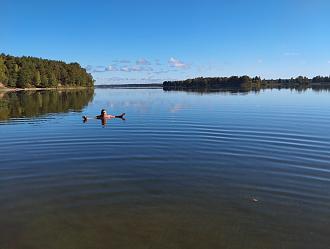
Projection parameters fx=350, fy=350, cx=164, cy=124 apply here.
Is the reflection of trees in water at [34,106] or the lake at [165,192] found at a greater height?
the reflection of trees in water at [34,106]

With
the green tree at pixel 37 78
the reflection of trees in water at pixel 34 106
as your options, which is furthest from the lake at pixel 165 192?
→ the green tree at pixel 37 78

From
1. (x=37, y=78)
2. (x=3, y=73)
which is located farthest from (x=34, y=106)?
(x=37, y=78)

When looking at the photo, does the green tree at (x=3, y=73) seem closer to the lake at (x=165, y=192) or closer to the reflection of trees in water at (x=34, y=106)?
the reflection of trees in water at (x=34, y=106)

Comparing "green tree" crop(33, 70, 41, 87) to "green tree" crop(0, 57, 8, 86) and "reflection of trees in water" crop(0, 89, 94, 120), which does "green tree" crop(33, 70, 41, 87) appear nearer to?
"green tree" crop(0, 57, 8, 86)

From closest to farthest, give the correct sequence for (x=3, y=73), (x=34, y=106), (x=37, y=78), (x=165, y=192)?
(x=165, y=192), (x=34, y=106), (x=3, y=73), (x=37, y=78)

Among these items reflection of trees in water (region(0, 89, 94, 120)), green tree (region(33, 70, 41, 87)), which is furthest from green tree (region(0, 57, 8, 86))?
reflection of trees in water (region(0, 89, 94, 120))

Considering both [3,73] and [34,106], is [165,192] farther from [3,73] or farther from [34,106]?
[3,73]

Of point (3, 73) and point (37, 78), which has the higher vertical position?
point (3, 73)

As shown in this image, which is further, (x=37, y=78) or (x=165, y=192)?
(x=37, y=78)

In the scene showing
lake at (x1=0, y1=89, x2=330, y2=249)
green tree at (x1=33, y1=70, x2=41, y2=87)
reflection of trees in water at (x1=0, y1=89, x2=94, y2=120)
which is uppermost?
green tree at (x1=33, y1=70, x2=41, y2=87)

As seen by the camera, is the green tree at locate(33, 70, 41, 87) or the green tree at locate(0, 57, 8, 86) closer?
the green tree at locate(0, 57, 8, 86)

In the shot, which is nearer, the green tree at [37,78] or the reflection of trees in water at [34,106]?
the reflection of trees in water at [34,106]

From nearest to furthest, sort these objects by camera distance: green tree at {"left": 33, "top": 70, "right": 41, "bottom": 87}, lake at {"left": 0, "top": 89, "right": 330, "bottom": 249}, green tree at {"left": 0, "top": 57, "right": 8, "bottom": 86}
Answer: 1. lake at {"left": 0, "top": 89, "right": 330, "bottom": 249}
2. green tree at {"left": 0, "top": 57, "right": 8, "bottom": 86}
3. green tree at {"left": 33, "top": 70, "right": 41, "bottom": 87}

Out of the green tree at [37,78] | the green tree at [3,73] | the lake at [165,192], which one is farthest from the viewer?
the green tree at [37,78]
